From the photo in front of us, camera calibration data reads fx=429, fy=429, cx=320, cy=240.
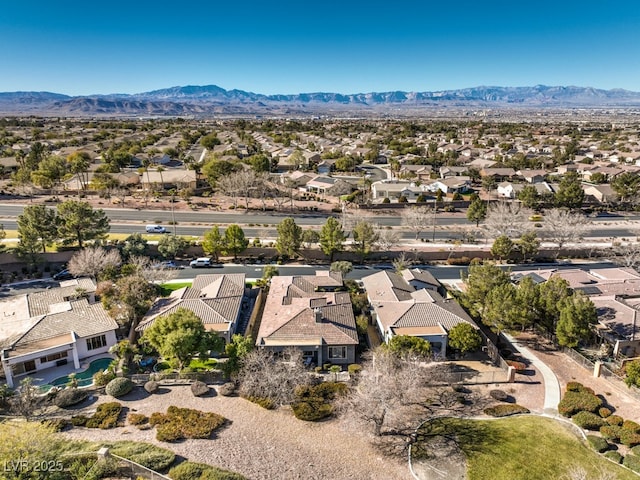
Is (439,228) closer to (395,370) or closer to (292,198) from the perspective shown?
(292,198)

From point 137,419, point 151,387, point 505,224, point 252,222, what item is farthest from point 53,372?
point 505,224

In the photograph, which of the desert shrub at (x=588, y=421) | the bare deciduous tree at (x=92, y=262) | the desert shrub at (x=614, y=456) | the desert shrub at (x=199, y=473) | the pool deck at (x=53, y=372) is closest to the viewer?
the desert shrub at (x=199, y=473)

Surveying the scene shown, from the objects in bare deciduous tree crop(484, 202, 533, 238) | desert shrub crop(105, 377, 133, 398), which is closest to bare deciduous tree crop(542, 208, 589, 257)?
bare deciduous tree crop(484, 202, 533, 238)

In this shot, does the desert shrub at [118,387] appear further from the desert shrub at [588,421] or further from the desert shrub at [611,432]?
the desert shrub at [611,432]

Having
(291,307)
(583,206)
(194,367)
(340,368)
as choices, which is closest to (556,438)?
(340,368)

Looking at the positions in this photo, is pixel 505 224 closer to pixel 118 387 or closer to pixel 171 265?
pixel 171 265

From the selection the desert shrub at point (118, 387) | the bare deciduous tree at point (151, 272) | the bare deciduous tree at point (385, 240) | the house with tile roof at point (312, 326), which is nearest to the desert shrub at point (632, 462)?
the house with tile roof at point (312, 326)
